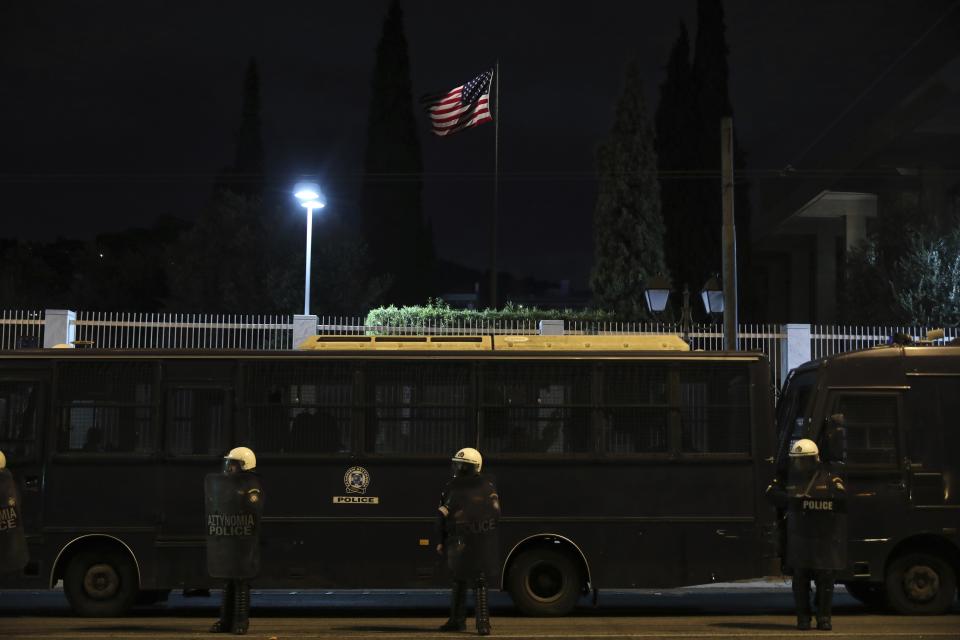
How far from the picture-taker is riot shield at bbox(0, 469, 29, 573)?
10406 mm

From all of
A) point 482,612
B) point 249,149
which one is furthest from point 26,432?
point 249,149

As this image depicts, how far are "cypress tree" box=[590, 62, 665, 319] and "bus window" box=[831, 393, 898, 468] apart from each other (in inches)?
926

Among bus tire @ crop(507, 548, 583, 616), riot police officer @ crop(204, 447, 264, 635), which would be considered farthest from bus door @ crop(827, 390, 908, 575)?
riot police officer @ crop(204, 447, 264, 635)

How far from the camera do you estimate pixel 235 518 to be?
10.4 m

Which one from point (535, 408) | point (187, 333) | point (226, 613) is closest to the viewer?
point (226, 613)

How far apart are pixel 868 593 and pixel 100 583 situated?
Result: 28.7ft

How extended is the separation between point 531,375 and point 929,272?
20.0m

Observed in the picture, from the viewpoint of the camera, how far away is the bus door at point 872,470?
12781 mm

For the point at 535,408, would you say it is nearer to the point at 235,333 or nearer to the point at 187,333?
the point at 235,333

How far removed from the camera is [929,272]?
29609 mm

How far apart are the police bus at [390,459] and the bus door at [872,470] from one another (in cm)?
104

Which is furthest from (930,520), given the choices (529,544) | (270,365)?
(270,365)

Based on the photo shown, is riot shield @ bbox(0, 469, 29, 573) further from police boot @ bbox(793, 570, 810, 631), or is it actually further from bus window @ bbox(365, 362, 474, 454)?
police boot @ bbox(793, 570, 810, 631)

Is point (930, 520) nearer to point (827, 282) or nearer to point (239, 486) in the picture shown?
point (239, 486)
